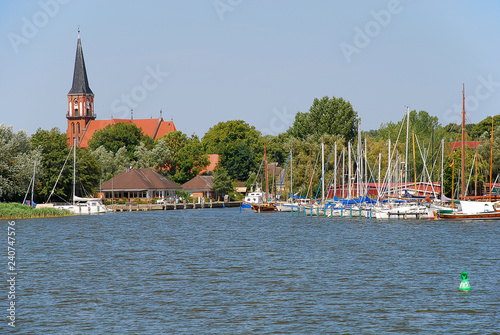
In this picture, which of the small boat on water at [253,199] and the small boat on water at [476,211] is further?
the small boat on water at [253,199]

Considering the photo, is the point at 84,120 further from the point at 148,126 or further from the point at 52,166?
the point at 52,166

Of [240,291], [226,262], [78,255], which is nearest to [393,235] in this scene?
[226,262]

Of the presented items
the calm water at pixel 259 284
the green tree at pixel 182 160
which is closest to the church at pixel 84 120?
the green tree at pixel 182 160

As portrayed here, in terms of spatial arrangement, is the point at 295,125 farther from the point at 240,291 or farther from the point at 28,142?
the point at 240,291

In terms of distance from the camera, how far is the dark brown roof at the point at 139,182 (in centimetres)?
11094

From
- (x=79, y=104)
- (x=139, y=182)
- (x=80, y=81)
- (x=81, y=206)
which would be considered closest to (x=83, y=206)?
(x=81, y=206)

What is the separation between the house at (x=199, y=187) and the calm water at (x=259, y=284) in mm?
72809

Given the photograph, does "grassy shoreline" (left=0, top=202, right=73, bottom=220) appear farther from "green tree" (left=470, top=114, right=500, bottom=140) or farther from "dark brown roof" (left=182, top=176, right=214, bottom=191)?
"green tree" (left=470, top=114, right=500, bottom=140)

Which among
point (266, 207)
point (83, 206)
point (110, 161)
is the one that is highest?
point (110, 161)

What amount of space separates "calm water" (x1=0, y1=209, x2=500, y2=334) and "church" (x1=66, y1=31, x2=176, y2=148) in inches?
4538

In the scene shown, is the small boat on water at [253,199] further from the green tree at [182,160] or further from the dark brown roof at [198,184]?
the green tree at [182,160]

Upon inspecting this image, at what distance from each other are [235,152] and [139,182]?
98.0 ft

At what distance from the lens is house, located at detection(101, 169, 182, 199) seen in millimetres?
110812

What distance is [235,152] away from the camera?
5399 inches
